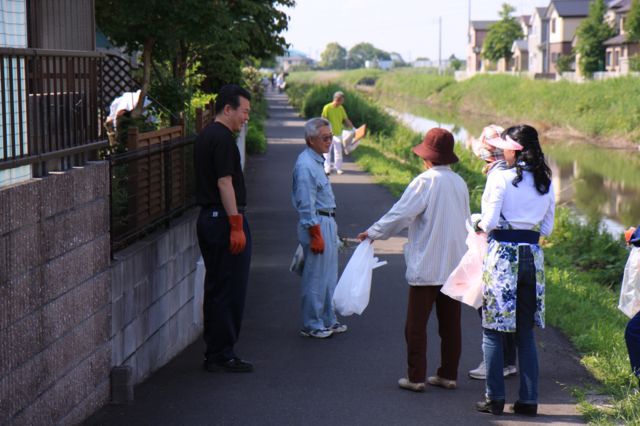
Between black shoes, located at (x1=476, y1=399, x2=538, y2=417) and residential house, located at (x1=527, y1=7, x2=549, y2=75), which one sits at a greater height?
residential house, located at (x1=527, y1=7, x2=549, y2=75)

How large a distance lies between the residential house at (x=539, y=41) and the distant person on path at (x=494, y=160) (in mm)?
89784

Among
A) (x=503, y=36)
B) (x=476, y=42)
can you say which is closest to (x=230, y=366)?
(x=503, y=36)

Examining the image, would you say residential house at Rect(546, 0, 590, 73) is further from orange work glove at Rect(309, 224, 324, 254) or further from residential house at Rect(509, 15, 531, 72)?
orange work glove at Rect(309, 224, 324, 254)

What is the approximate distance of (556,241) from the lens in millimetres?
16359

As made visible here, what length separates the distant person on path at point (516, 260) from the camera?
5879mm

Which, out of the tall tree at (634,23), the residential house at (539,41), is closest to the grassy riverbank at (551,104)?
the tall tree at (634,23)

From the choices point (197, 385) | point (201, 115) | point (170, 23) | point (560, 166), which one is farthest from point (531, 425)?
point (560, 166)

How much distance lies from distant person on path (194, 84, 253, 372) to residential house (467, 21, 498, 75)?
126m

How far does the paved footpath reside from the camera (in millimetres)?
5965

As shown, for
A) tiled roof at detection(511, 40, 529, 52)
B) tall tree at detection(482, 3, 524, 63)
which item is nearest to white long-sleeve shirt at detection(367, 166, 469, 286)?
tall tree at detection(482, 3, 524, 63)

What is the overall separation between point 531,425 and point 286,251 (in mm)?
7051

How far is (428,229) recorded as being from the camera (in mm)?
6477

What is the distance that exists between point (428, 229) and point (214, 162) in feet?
4.93

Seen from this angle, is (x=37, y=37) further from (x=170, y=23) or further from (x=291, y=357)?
(x=170, y=23)
